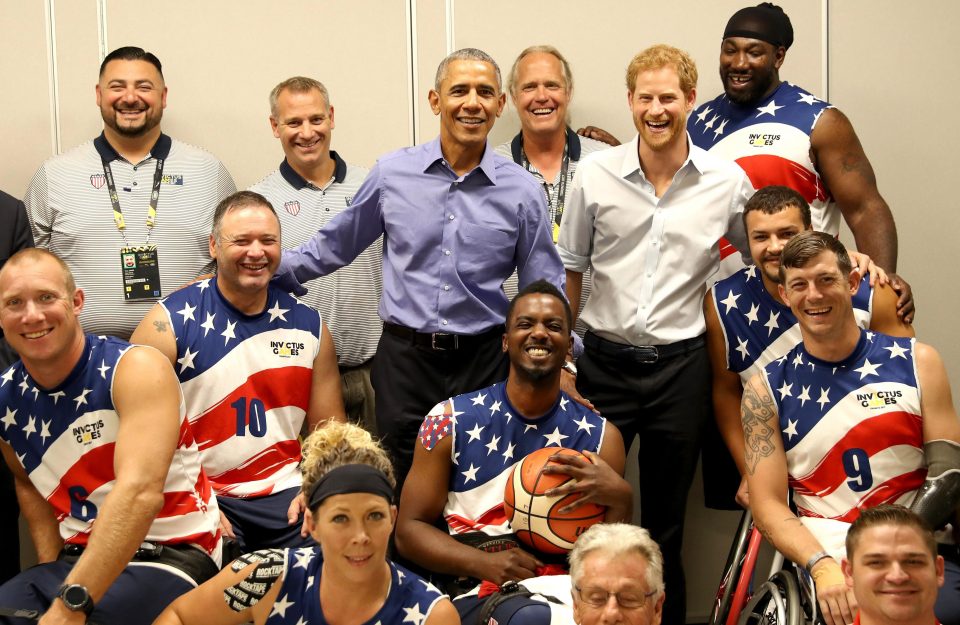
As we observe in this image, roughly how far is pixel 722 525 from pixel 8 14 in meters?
3.87

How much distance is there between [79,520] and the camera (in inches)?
136

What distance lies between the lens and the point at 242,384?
3977 mm

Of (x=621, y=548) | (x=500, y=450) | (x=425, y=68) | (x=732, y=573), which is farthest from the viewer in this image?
(x=425, y=68)

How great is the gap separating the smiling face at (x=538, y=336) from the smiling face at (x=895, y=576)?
1.11m

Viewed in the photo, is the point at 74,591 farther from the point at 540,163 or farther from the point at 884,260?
the point at 884,260

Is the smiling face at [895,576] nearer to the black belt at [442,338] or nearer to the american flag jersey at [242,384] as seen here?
the black belt at [442,338]

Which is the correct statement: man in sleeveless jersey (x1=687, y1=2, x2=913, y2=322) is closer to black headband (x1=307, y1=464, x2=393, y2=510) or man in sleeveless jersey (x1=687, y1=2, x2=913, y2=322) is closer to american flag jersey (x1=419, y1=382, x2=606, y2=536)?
american flag jersey (x1=419, y1=382, x2=606, y2=536)

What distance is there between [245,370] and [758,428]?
5.53 feet

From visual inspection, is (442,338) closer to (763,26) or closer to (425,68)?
(425,68)

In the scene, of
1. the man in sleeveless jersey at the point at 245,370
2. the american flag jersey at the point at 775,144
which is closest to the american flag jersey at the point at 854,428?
the american flag jersey at the point at 775,144

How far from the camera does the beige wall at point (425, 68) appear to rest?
5156mm

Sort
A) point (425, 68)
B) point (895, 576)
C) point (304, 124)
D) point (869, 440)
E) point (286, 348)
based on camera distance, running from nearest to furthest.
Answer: point (895, 576) < point (869, 440) < point (286, 348) < point (304, 124) < point (425, 68)

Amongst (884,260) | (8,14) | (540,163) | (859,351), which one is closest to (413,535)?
(859,351)

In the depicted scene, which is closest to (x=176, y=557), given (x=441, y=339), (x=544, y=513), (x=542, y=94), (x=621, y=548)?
(x=544, y=513)
